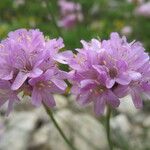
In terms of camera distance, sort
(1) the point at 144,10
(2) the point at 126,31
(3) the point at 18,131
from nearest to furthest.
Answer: (3) the point at 18,131 < (1) the point at 144,10 < (2) the point at 126,31

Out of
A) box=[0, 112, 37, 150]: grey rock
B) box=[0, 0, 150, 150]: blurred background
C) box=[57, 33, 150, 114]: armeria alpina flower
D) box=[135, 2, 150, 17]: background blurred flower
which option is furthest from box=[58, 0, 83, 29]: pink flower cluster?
box=[57, 33, 150, 114]: armeria alpina flower

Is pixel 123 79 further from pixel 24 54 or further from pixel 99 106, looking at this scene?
pixel 24 54

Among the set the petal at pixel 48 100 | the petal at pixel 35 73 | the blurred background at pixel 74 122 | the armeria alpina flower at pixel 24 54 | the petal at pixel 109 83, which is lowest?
the petal at pixel 109 83

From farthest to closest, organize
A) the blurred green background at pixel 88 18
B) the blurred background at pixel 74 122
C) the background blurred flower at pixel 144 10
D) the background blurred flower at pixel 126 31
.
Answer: the blurred green background at pixel 88 18 → the background blurred flower at pixel 126 31 → the background blurred flower at pixel 144 10 → the blurred background at pixel 74 122

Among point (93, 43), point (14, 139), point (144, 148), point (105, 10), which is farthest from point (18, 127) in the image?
point (105, 10)

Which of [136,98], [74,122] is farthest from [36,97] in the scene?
[74,122]

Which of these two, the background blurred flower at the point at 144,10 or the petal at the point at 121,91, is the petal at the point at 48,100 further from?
the background blurred flower at the point at 144,10

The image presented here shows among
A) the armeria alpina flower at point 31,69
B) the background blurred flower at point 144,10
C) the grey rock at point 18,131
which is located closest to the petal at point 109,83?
the armeria alpina flower at point 31,69

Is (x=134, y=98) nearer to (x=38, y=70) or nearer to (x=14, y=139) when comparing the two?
(x=38, y=70)
